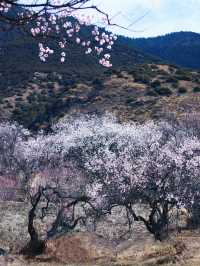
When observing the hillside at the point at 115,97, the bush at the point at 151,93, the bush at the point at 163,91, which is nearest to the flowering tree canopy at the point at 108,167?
the hillside at the point at 115,97

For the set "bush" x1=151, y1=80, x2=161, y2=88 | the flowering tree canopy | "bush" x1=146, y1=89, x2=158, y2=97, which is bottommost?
the flowering tree canopy

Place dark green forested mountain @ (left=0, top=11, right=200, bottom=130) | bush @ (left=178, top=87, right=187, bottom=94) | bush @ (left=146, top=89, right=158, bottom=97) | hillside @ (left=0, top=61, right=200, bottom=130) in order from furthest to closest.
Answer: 1. bush @ (left=146, top=89, right=158, bottom=97)
2. bush @ (left=178, top=87, right=187, bottom=94)
3. dark green forested mountain @ (left=0, top=11, right=200, bottom=130)
4. hillside @ (left=0, top=61, right=200, bottom=130)

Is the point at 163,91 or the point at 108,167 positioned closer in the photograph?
the point at 108,167

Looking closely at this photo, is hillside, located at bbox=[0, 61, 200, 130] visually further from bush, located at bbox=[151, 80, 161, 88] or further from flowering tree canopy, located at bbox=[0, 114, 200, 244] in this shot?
flowering tree canopy, located at bbox=[0, 114, 200, 244]

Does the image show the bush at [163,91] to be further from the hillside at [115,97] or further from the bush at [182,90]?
the bush at [182,90]

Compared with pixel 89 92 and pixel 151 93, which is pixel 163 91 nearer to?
pixel 151 93

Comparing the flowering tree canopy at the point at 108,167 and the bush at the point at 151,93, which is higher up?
the bush at the point at 151,93

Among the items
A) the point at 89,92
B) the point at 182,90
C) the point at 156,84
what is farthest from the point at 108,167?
the point at 89,92

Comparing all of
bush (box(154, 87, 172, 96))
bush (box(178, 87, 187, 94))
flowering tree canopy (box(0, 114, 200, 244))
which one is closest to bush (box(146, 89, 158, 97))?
bush (box(154, 87, 172, 96))

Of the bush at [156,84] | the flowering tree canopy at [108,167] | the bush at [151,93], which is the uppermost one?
the bush at [156,84]

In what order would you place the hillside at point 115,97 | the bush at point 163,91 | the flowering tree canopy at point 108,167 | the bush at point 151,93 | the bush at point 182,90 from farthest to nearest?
the bush at point 151,93, the bush at point 163,91, the bush at point 182,90, the hillside at point 115,97, the flowering tree canopy at point 108,167

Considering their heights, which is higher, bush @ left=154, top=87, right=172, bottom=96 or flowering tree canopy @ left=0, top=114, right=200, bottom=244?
bush @ left=154, top=87, right=172, bottom=96

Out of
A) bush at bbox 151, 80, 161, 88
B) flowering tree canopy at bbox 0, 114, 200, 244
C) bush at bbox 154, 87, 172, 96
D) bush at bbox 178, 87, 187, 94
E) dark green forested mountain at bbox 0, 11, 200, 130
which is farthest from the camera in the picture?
bush at bbox 151, 80, 161, 88

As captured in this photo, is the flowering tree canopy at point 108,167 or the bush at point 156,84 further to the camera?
the bush at point 156,84
